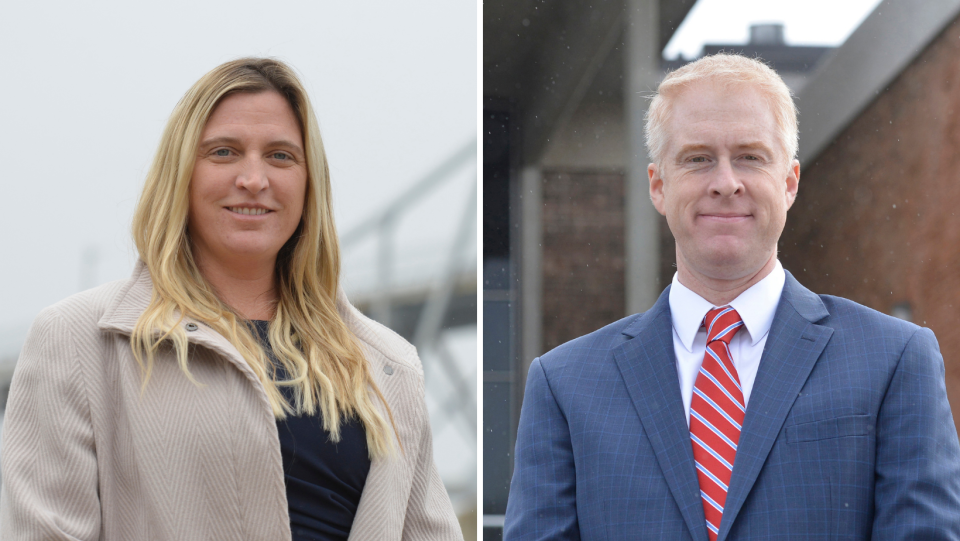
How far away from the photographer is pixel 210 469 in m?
1.86

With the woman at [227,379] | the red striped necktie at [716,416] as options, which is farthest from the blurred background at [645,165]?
the red striped necktie at [716,416]

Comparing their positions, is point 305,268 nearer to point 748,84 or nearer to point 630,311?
point 748,84

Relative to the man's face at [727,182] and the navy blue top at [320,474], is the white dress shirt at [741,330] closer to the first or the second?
the man's face at [727,182]

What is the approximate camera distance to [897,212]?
3.64 m

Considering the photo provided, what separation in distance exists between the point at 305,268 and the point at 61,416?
0.66m

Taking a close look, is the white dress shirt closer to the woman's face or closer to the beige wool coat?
the beige wool coat

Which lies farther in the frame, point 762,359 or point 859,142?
point 859,142

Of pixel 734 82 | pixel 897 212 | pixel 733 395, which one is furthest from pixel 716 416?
pixel 897 212

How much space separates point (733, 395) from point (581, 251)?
1824mm

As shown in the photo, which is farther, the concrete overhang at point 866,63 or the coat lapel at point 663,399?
the concrete overhang at point 866,63

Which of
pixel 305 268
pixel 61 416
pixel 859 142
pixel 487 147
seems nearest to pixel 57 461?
pixel 61 416

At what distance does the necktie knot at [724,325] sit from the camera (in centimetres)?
197

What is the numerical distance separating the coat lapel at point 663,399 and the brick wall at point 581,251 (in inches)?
58.1

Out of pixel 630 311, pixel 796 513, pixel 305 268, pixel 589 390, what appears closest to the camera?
pixel 796 513
